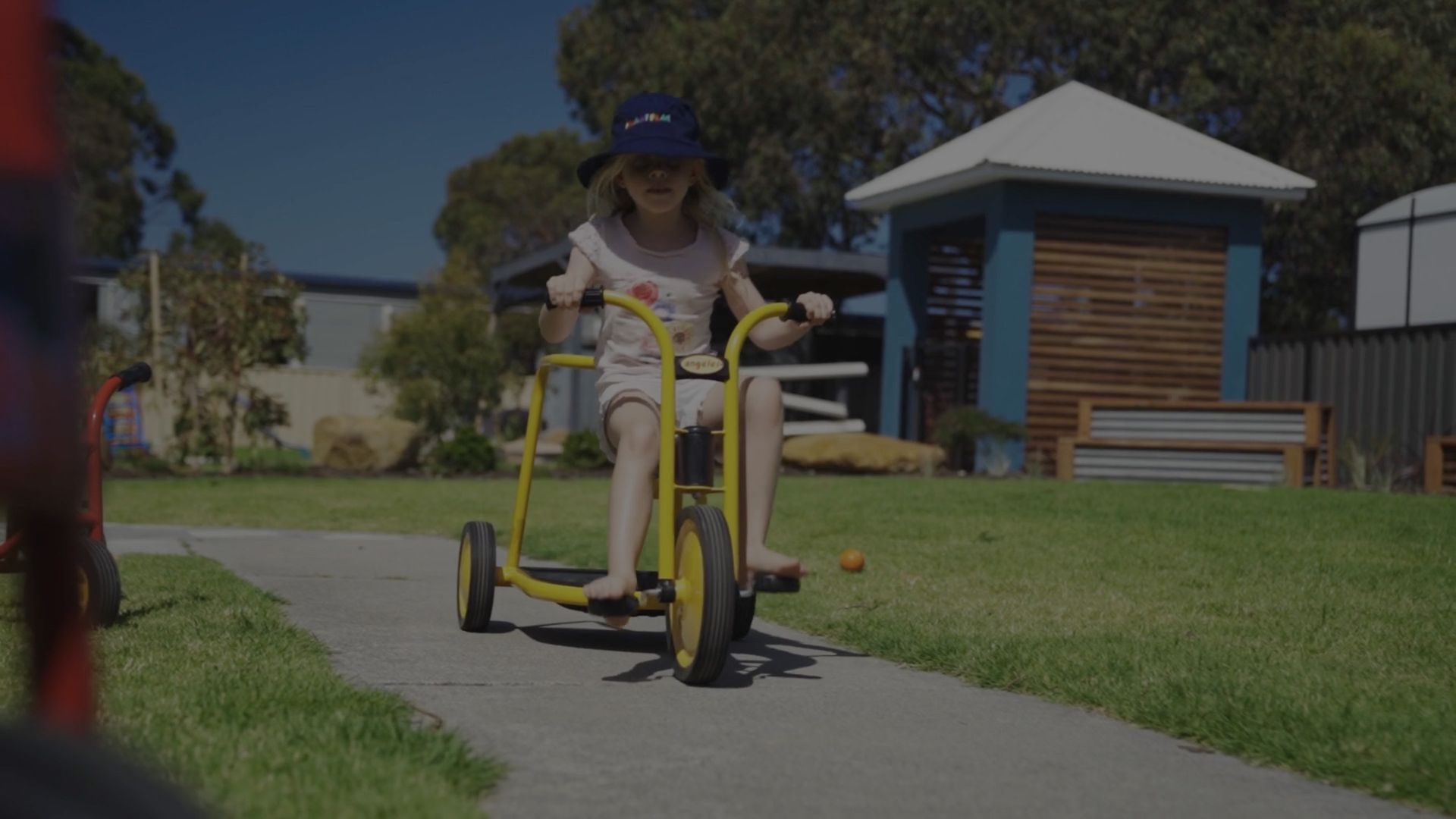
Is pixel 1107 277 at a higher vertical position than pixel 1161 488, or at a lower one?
higher

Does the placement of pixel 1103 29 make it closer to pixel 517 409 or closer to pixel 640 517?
pixel 517 409

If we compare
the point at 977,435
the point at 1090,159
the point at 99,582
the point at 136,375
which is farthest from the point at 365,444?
the point at 99,582

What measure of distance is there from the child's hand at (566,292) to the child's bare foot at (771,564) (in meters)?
0.87

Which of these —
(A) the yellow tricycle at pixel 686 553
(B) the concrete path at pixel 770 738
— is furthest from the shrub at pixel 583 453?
(A) the yellow tricycle at pixel 686 553

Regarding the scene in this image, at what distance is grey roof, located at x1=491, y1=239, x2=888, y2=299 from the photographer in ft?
69.9

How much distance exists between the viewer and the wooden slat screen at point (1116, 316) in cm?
1706

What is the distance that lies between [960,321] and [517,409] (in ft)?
24.0

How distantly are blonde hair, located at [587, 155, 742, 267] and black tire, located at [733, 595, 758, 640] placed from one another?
1078 millimetres

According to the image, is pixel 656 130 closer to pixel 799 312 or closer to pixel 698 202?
pixel 698 202

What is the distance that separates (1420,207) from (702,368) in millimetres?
15303

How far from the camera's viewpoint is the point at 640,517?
15.0 ft

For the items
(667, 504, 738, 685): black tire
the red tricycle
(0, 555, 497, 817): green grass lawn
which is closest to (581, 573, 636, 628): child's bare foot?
(667, 504, 738, 685): black tire

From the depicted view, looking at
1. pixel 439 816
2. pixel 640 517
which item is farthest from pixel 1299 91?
pixel 439 816

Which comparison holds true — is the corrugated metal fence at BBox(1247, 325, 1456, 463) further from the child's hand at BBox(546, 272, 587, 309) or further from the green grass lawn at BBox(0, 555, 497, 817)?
the green grass lawn at BBox(0, 555, 497, 817)
